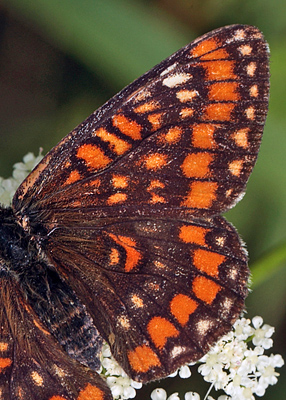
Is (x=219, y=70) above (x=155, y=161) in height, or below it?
above

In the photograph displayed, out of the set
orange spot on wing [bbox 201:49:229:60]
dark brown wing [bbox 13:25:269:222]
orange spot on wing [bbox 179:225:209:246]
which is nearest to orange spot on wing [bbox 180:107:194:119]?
dark brown wing [bbox 13:25:269:222]

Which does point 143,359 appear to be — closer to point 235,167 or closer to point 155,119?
point 235,167

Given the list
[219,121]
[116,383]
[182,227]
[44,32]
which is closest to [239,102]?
[219,121]

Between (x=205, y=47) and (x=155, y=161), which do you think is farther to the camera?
(x=155, y=161)

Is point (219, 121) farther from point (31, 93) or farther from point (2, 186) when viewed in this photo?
point (31, 93)

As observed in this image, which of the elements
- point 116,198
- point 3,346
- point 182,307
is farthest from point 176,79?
point 3,346

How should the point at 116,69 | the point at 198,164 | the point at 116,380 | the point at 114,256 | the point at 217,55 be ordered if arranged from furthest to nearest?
the point at 116,69, the point at 116,380, the point at 114,256, the point at 198,164, the point at 217,55

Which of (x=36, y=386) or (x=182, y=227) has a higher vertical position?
(x=182, y=227)
